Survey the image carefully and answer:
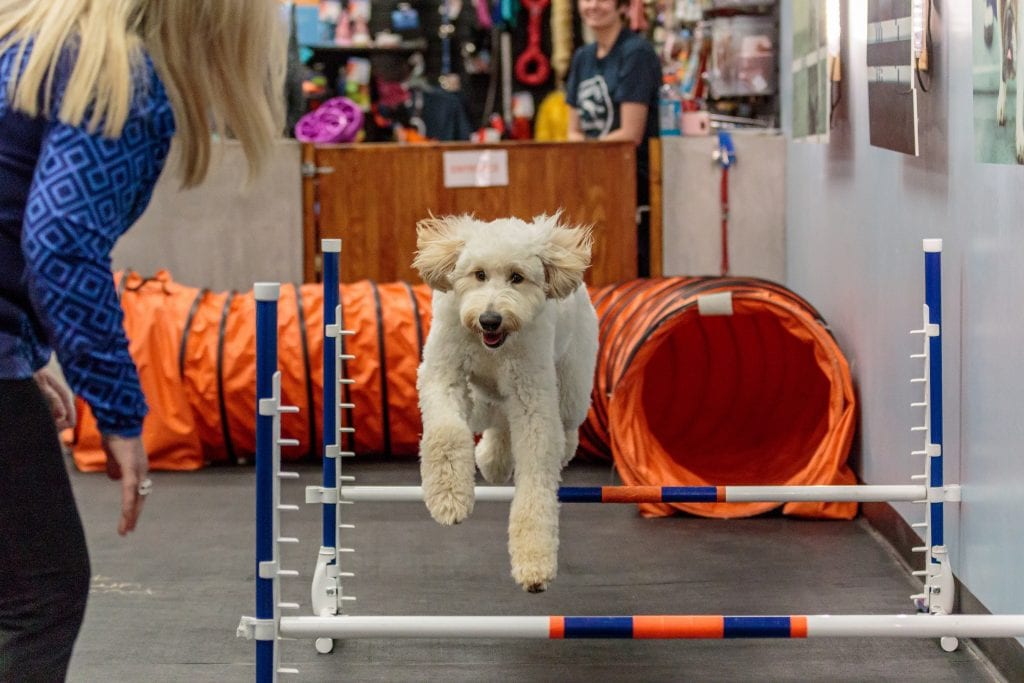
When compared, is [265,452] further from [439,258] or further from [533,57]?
[533,57]

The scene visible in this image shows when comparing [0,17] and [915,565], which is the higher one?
[0,17]

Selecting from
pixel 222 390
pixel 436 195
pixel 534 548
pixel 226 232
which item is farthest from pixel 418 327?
pixel 534 548

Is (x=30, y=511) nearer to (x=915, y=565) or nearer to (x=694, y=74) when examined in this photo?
(x=915, y=565)

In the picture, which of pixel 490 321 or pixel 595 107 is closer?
pixel 490 321

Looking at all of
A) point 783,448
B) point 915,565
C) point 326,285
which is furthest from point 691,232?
point 326,285

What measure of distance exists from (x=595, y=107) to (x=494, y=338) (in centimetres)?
404

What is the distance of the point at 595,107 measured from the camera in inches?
251

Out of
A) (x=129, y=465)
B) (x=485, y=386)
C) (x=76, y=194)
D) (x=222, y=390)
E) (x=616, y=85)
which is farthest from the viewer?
(x=616, y=85)

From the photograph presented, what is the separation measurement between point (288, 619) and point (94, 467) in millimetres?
3279

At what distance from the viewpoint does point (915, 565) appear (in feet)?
12.9

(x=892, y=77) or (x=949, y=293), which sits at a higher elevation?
(x=892, y=77)

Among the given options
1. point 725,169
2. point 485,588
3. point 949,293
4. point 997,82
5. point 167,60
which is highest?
point 725,169

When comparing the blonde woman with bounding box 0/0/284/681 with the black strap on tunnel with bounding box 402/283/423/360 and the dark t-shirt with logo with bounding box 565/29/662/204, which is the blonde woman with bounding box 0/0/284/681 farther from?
the dark t-shirt with logo with bounding box 565/29/662/204

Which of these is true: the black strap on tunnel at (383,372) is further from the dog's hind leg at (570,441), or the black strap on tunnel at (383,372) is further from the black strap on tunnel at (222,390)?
the dog's hind leg at (570,441)
